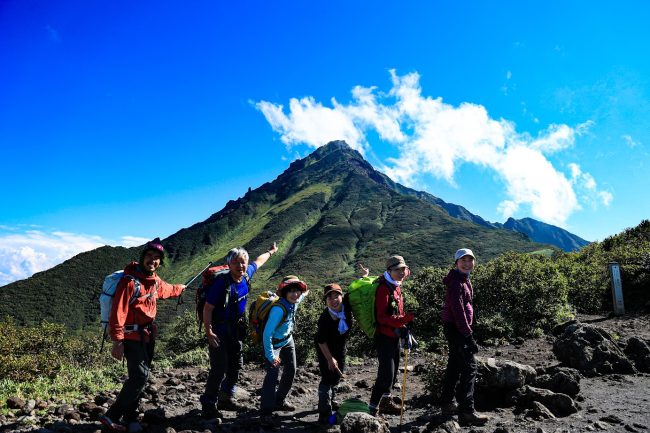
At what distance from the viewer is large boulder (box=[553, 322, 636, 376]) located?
6.47 meters

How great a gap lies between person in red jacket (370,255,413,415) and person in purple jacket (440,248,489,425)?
1.92ft

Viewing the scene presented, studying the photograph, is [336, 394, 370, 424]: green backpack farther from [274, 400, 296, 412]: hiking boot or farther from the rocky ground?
[274, 400, 296, 412]: hiking boot

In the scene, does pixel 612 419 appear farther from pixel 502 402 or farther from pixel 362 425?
pixel 362 425

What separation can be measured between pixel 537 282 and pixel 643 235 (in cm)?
1315

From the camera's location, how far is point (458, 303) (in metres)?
4.84

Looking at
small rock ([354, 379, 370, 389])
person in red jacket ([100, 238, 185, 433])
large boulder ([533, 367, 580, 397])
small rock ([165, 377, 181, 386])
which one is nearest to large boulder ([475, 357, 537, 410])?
large boulder ([533, 367, 580, 397])

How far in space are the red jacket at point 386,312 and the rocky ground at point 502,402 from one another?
1.04 m

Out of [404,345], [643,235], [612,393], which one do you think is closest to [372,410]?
[404,345]

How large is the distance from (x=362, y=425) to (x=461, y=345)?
1.57 meters

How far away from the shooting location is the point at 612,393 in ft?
18.3

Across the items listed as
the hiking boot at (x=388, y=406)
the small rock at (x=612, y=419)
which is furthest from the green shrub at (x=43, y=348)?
the small rock at (x=612, y=419)

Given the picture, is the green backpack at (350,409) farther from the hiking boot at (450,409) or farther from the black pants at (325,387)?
the hiking boot at (450,409)

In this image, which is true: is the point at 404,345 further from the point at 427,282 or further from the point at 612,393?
the point at 427,282

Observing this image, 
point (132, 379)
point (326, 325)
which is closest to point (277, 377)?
point (326, 325)
